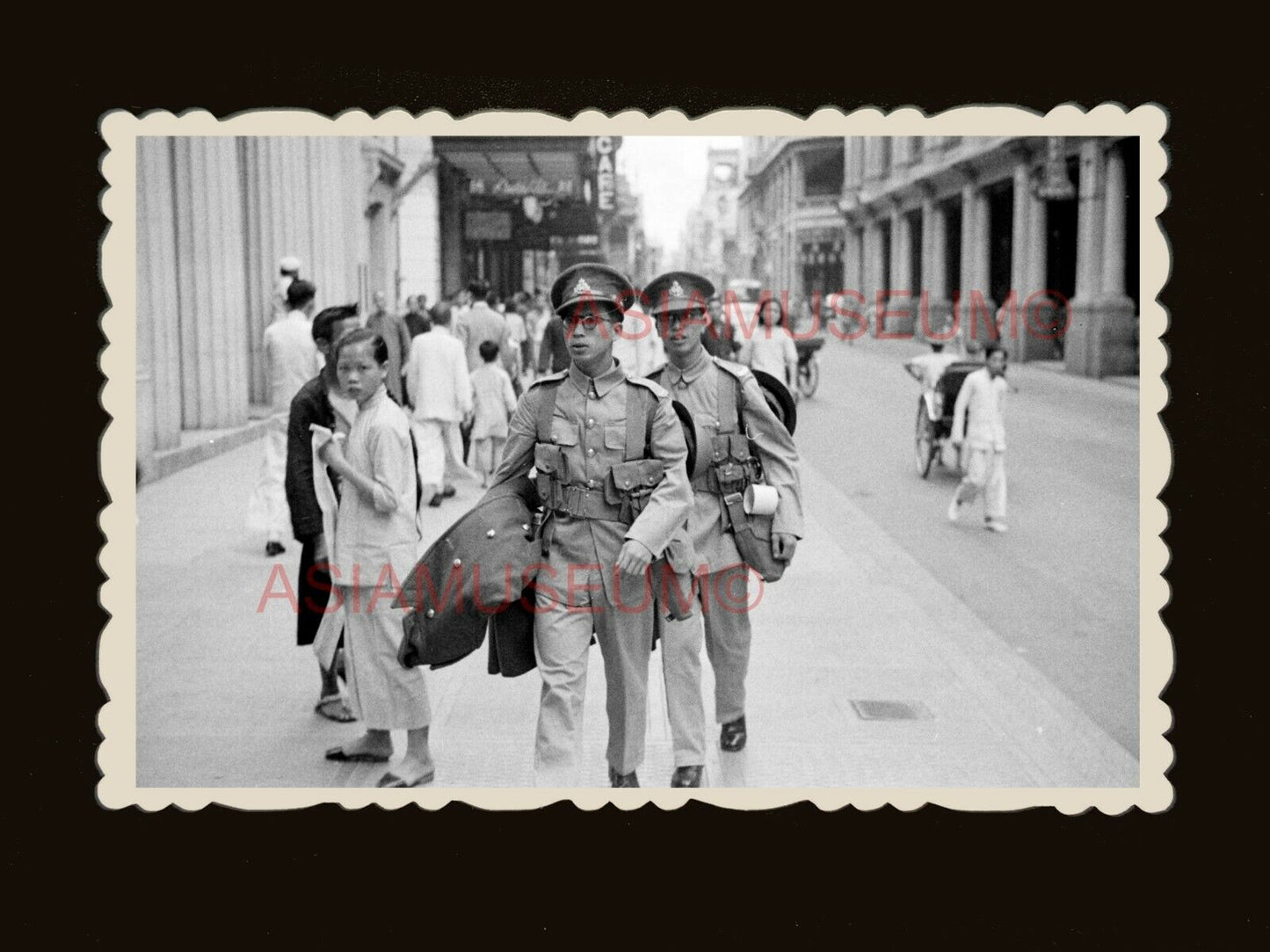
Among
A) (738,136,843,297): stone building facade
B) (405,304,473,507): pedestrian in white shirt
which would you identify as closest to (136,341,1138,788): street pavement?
(405,304,473,507): pedestrian in white shirt

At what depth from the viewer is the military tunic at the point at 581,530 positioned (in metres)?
4.53

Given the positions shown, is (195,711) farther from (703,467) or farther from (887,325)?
(887,325)

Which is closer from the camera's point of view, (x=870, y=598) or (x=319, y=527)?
(x=319, y=527)

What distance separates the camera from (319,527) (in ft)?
18.3

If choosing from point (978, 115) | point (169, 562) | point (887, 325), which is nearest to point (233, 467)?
point (169, 562)

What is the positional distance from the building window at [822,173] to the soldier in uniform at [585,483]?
178 feet

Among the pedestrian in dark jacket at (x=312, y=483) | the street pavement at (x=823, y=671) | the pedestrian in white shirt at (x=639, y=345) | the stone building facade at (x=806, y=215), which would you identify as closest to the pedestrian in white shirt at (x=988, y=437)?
the street pavement at (x=823, y=671)

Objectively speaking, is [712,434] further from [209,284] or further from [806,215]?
[806,215]

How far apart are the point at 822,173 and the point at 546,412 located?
58.7m

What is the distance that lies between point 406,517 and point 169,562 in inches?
162

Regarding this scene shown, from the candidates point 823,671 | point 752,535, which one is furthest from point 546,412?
point 823,671

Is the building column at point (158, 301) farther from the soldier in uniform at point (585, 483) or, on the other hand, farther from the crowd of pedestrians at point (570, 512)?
the soldier in uniform at point (585, 483)

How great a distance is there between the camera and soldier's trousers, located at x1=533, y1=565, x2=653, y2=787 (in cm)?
453

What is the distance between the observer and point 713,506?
17.3 feet
